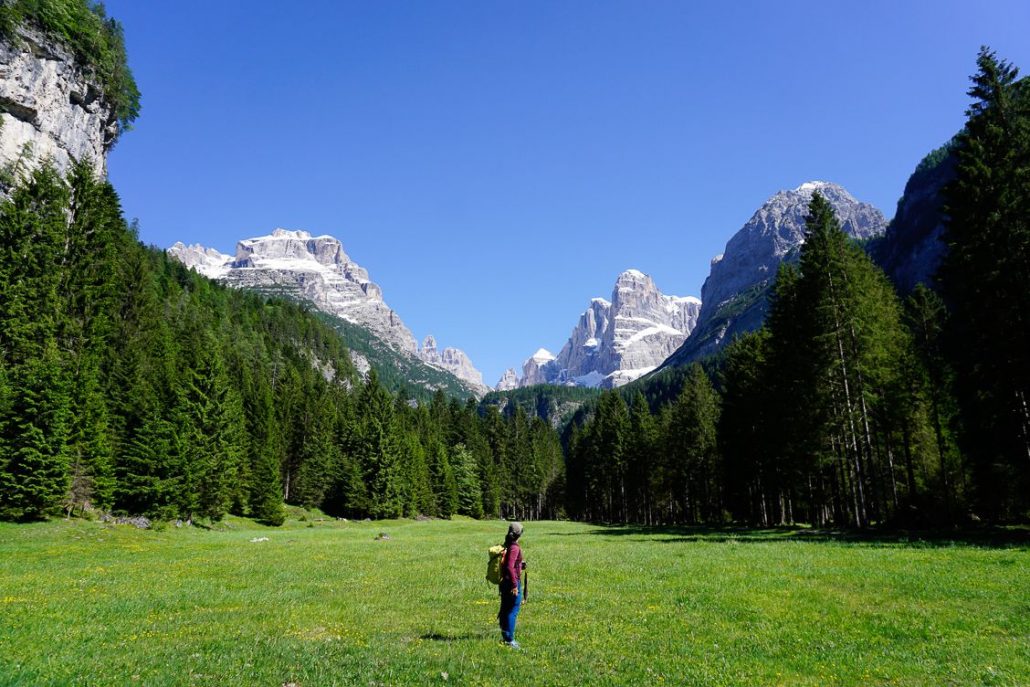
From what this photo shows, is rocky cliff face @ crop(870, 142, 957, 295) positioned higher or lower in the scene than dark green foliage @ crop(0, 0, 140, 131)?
higher

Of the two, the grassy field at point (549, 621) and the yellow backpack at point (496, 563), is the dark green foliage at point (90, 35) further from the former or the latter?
the yellow backpack at point (496, 563)

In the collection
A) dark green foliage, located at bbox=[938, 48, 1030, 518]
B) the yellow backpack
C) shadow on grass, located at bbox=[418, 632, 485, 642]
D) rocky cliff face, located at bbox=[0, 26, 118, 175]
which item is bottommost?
shadow on grass, located at bbox=[418, 632, 485, 642]

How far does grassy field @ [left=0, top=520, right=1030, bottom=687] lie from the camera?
33.6 feet

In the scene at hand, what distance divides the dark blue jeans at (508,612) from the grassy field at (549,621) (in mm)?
327

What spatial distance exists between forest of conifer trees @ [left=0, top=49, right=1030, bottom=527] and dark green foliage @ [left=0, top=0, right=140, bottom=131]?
2474cm

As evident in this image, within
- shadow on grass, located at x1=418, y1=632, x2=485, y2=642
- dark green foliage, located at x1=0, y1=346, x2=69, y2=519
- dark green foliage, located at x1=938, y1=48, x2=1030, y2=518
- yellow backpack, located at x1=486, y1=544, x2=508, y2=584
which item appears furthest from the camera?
dark green foliage, located at x1=0, y1=346, x2=69, y2=519

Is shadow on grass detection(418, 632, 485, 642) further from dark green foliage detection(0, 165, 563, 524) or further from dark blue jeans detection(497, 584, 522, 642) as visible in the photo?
dark green foliage detection(0, 165, 563, 524)

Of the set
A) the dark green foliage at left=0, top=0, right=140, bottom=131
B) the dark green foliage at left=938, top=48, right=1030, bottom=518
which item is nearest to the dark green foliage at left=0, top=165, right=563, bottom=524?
the dark green foliage at left=0, top=0, right=140, bottom=131

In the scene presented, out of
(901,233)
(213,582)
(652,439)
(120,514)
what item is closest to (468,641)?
(213,582)

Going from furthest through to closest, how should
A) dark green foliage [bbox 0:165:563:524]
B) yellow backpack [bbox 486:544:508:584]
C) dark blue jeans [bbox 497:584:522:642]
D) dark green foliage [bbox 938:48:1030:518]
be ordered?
dark green foliage [bbox 0:165:563:524] < dark green foliage [bbox 938:48:1030:518] < yellow backpack [bbox 486:544:508:584] < dark blue jeans [bbox 497:584:522:642]

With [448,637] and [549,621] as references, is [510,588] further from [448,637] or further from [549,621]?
[549,621]

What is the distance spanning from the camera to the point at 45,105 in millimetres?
66125

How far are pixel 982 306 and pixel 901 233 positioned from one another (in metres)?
197

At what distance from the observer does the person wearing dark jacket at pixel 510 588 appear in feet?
41.4
